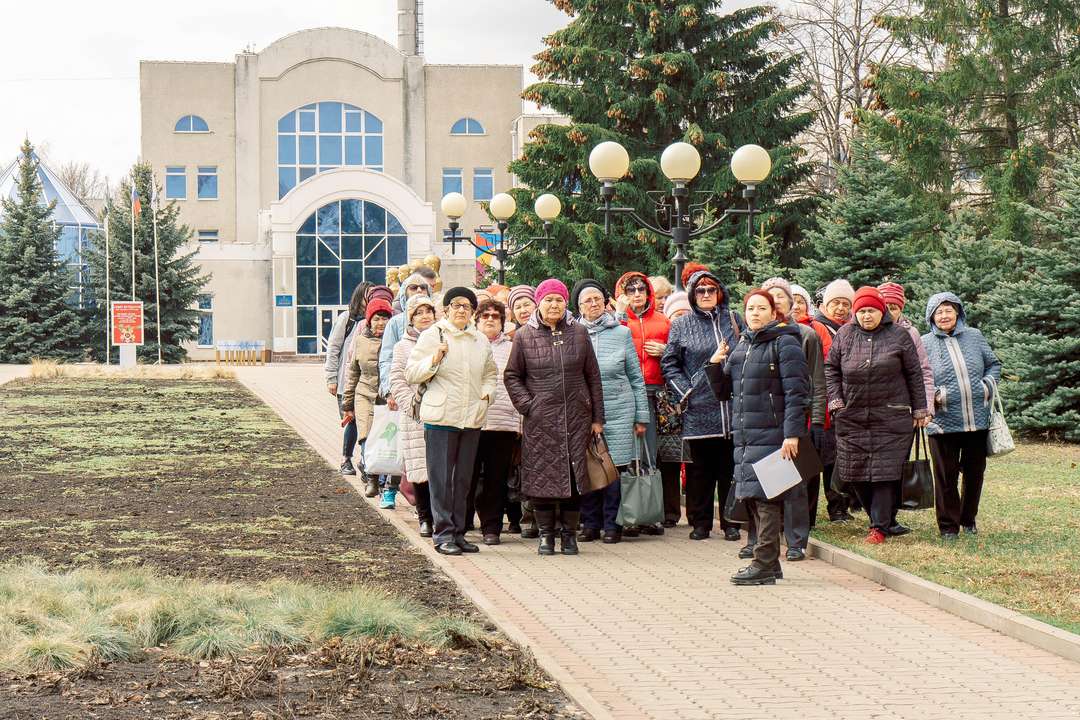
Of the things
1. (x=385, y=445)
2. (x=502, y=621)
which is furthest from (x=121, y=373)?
(x=502, y=621)

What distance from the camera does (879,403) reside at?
32.8ft

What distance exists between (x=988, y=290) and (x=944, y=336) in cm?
1080

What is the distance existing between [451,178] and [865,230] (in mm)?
48543

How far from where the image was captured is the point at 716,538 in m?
11.0

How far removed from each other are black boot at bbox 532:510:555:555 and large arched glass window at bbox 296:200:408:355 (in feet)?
173

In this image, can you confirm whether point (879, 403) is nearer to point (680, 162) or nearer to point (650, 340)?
point (650, 340)

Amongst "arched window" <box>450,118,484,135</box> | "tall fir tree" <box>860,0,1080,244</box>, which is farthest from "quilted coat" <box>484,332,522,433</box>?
"arched window" <box>450,118,484,135</box>

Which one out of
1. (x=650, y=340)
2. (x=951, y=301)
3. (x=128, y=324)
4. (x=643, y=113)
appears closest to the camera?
(x=951, y=301)

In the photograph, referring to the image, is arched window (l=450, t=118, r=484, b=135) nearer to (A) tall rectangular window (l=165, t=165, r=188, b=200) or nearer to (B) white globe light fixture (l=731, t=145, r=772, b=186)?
(A) tall rectangular window (l=165, t=165, r=188, b=200)

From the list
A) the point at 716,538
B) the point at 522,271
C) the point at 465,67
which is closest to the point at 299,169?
the point at 465,67

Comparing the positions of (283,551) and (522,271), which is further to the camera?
(522,271)

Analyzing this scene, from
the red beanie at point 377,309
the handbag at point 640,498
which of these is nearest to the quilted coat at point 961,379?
the handbag at point 640,498

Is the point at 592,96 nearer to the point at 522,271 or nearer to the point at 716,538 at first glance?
the point at 522,271

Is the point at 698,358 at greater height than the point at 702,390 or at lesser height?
greater
